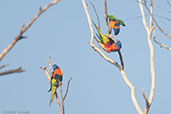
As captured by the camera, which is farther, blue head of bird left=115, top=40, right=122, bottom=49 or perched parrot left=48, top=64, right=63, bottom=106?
perched parrot left=48, top=64, right=63, bottom=106

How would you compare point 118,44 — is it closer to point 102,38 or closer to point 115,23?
point 102,38

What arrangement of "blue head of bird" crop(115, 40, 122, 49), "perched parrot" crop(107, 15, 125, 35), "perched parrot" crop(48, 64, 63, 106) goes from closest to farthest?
1. "blue head of bird" crop(115, 40, 122, 49)
2. "perched parrot" crop(107, 15, 125, 35)
3. "perched parrot" crop(48, 64, 63, 106)

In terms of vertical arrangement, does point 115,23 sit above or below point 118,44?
above

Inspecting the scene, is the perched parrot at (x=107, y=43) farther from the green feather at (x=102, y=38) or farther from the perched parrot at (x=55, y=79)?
the perched parrot at (x=55, y=79)

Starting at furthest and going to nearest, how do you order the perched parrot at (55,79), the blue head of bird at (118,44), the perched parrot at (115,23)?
the perched parrot at (55,79), the perched parrot at (115,23), the blue head of bird at (118,44)

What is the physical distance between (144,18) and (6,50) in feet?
10.5

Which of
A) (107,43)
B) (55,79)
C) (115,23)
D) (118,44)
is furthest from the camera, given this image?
(55,79)

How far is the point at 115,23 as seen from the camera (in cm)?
638

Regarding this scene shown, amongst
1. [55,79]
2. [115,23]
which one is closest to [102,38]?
[115,23]

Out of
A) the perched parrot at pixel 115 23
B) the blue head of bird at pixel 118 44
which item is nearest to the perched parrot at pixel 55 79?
the perched parrot at pixel 115 23

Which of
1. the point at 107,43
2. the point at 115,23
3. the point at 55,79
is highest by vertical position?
the point at 115,23

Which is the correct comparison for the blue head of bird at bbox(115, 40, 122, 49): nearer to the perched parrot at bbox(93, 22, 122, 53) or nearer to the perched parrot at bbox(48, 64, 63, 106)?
the perched parrot at bbox(93, 22, 122, 53)

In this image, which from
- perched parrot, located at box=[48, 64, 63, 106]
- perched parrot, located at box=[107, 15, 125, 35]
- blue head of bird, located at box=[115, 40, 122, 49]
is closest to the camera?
blue head of bird, located at box=[115, 40, 122, 49]

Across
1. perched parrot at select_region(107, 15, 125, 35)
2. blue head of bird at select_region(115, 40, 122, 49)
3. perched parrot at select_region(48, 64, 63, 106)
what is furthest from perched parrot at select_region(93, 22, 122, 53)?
perched parrot at select_region(48, 64, 63, 106)
